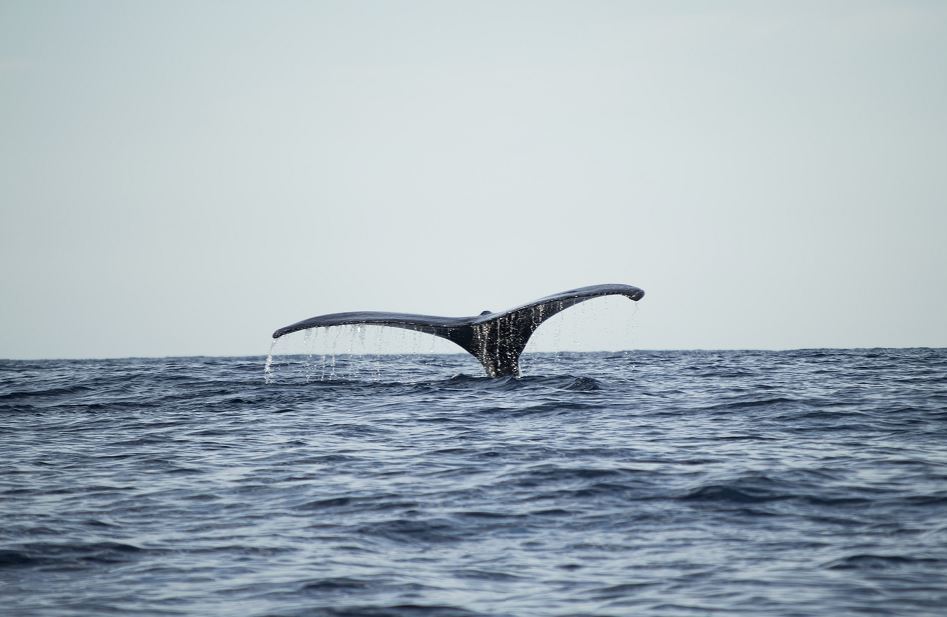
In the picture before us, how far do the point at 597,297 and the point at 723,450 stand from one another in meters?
4.85

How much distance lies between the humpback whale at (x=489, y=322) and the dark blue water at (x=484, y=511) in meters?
A: 1.41

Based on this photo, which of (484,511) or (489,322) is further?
(489,322)

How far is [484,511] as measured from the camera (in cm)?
842

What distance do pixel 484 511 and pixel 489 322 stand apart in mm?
8670

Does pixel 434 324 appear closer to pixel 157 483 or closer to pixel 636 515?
pixel 157 483

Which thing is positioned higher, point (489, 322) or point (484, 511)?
point (489, 322)

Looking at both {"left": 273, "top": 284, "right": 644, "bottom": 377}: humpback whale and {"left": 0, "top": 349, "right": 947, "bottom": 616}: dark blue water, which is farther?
{"left": 273, "top": 284, "right": 644, "bottom": 377}: humpback whale

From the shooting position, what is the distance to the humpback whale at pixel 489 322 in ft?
51.1

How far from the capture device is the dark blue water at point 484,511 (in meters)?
6.18

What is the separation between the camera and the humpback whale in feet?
51.1

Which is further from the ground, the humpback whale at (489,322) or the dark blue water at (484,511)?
the humpback whale at (489,322)

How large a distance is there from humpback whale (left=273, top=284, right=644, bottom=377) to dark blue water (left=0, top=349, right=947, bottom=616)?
1.41 m

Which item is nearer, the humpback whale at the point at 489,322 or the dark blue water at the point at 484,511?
the dark blue water at the point at 484,511

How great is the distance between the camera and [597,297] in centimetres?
1578
